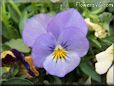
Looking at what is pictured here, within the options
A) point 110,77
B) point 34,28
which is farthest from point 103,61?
point 34,28

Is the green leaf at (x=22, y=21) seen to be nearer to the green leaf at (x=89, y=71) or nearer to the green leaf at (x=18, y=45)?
the green leaf at (x=18, y=45)

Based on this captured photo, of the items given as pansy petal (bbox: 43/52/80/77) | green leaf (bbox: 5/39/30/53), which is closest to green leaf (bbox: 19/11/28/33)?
green leaf (bbox: 5/39/30/53)

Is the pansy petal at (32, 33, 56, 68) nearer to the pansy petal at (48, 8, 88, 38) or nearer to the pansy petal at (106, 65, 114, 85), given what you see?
the pansy petal at (48, 8, 88, 38)

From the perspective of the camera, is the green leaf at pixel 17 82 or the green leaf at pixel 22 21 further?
the green leaf at pixel 22 21

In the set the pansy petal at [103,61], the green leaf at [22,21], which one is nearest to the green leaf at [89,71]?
the pansy petal at [103,61]

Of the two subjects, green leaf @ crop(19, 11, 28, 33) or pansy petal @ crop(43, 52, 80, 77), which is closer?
pansy petal @ crop(43, 52, 80, 77)

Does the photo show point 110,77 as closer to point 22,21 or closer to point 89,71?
point 89,71
